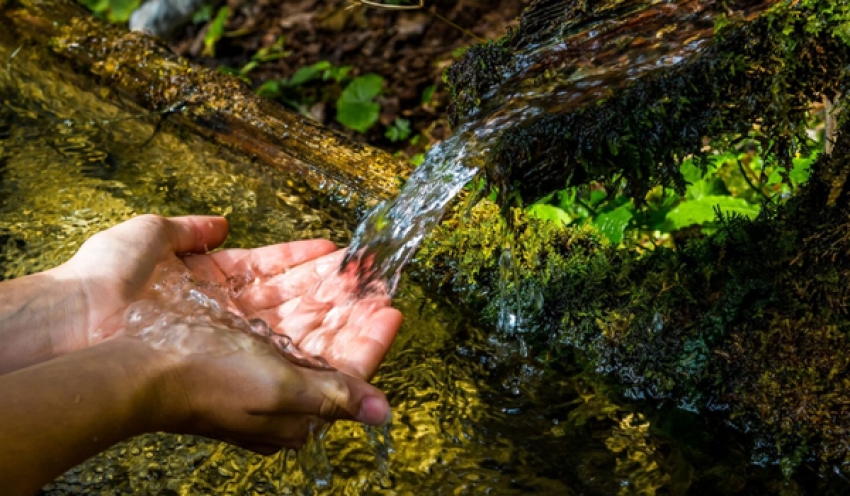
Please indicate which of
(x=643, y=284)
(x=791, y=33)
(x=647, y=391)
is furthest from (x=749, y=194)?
(x=791, y=33)

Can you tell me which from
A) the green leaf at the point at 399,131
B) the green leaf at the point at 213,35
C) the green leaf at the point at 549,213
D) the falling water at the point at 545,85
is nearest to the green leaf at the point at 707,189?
the green leaf at the point at 549,213

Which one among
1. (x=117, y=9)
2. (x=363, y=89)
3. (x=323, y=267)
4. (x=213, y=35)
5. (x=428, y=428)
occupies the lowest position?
(x=428, y=428)

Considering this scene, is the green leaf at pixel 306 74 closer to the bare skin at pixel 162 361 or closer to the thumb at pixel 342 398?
the bare skin at pixel 162 361

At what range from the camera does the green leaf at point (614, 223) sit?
10.4 feet

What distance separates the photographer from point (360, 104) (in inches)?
194

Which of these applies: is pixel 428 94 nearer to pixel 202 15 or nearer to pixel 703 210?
pixel 202 15

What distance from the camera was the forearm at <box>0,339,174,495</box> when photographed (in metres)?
1.65

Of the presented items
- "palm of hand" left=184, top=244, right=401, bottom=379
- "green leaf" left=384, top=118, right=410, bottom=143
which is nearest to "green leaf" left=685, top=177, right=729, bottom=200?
"palm of hand" left=184, top=244, right=401, bottom=379

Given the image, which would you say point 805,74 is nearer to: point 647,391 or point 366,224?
point 647,391

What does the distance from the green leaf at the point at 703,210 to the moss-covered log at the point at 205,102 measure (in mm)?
1151

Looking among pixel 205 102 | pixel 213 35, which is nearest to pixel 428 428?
pixel 205 102

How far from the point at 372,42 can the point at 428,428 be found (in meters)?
3.66

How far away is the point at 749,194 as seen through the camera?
3.71 metres

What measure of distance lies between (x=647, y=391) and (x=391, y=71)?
3.30 meters
